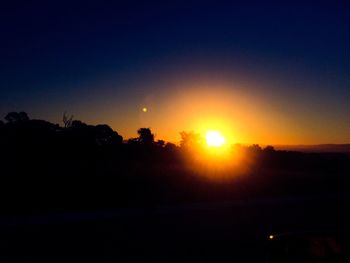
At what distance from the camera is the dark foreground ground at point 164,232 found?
952 cm

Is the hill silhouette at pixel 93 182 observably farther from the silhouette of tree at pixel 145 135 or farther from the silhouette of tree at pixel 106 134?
the silhouette of tree at pixel 145 135

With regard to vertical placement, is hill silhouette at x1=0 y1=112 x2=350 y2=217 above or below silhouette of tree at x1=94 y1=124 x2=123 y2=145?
below

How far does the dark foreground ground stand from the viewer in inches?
375

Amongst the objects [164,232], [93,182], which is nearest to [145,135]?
[93,182]

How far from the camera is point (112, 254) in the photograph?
9.63m

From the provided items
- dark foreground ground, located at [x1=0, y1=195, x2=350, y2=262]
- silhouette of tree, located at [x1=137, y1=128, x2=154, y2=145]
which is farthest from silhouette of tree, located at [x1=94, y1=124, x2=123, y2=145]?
dark foreground ground, located at [x1=0, y1=195, x2=350, y2=262]

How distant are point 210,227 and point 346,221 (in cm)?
460

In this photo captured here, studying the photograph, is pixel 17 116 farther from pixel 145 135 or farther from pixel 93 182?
pixel 93 182

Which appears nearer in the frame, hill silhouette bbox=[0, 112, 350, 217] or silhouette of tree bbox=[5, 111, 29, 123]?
hill silhouette bbox=[0, 112, 350, 217]

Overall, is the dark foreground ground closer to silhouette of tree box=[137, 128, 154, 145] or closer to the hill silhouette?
the hill silhouette

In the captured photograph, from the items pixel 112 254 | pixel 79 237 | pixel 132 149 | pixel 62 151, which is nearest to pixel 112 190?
pixel 79 237

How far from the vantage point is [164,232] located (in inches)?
464

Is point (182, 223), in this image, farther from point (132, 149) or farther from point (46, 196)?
point (132, 149)

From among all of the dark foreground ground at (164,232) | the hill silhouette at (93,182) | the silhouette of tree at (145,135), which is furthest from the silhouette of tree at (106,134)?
the dark foreground ground at (164,232)
